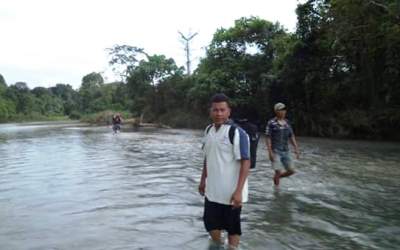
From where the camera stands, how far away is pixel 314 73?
30641mm

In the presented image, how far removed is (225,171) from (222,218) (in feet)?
1.78

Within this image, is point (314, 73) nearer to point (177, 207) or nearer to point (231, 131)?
point (177, 207)

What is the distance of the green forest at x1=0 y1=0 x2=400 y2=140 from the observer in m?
23.1

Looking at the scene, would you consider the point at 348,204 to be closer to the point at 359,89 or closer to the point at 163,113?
the point at 359,89

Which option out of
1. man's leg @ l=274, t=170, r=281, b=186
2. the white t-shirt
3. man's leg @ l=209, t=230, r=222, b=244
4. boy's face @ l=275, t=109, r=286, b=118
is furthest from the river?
boy's face @ l=275, t=109, r=286, b=118

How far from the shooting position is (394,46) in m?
24.7

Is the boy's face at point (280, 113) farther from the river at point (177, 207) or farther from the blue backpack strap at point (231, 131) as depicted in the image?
the blue backpack strap at point (231, 131)

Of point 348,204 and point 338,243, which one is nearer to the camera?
point 338,243

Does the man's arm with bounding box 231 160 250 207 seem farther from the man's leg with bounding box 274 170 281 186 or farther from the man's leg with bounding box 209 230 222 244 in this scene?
the man's leg with bounding box 274 170 281 186

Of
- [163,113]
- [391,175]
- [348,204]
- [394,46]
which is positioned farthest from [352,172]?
[163,113]

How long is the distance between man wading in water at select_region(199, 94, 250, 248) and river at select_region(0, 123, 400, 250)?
1165mm

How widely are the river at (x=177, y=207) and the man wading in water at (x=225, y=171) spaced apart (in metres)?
1.16

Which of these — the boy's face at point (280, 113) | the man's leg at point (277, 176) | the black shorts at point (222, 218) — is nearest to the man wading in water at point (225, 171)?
the black shorts at point (222, 218)

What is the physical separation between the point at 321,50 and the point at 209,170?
27.3m
